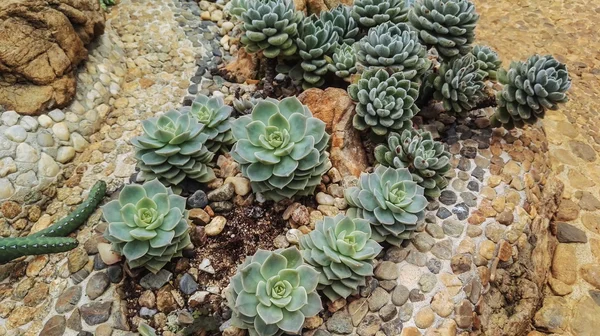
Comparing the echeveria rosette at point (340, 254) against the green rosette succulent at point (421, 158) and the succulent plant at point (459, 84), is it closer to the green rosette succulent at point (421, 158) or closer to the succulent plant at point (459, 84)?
the green rosette succulent at point (421, 158)

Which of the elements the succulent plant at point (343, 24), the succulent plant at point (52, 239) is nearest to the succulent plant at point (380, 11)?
the succulent plant at point (343, 24)

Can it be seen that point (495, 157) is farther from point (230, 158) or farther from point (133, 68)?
point (133, 68)

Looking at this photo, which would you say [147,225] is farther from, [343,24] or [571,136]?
[571,136]

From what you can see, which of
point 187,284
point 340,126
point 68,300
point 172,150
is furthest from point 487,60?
point 68,300

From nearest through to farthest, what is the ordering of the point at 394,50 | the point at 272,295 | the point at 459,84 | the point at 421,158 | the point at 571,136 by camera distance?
the point at 272,295
the point at 421,158
the point at 394,50
the point at 459,84
the point at 571,136

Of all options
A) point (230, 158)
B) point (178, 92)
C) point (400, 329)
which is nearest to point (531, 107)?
point (400, 329)
